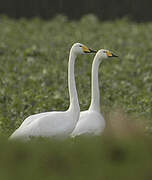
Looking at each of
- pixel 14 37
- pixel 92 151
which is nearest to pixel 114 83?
pixel 14 37

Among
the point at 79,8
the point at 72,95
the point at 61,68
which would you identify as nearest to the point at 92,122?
the point at 72,95

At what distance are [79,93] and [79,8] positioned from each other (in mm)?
15636

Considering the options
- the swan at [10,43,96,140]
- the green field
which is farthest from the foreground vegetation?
the swan at [10,43,96,140]

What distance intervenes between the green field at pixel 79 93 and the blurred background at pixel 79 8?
217 cm

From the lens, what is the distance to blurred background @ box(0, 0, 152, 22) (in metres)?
25.9

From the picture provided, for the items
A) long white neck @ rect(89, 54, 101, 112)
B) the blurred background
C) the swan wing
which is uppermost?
the blurred background

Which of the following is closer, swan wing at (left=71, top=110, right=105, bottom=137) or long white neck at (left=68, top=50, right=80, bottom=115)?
long white neck at (left=68, top=50, right=80, bottom=115)

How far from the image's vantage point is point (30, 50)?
16.0m

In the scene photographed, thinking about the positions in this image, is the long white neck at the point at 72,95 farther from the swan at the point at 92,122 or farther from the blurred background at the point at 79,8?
the blurred background at the point at 79,8

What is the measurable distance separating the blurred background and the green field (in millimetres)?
2165

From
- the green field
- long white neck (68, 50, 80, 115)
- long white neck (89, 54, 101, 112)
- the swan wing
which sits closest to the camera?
the green field

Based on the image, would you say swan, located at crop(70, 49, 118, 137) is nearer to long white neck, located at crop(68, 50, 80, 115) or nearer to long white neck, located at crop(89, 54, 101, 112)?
long white neck, located at crop(89, 54, 101, 112)

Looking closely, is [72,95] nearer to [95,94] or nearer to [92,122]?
[92,122]

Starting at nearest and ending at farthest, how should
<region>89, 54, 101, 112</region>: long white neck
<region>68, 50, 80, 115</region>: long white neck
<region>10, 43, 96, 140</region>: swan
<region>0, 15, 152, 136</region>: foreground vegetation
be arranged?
<region>10, 43, 96, 140</region>: swan < <region>68, 50, 80, 115</region>: long white neck < <region>89, 54, 101, 112</region>: long white neck < <region>0, 15, 152, 136</region>: foreground vegetation
